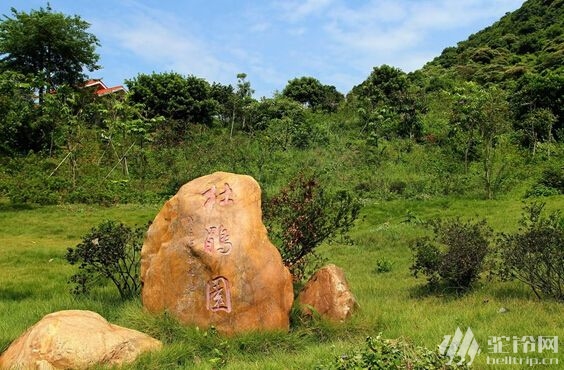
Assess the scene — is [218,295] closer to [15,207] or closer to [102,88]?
[15,207]

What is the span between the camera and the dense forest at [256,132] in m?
20.3

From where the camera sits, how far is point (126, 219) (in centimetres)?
1703

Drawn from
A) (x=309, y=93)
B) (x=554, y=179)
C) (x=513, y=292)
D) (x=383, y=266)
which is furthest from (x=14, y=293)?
(x=309, y=93)

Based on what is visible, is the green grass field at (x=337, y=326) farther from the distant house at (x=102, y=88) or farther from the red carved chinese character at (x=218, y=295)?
the distant house at (x=102, y=88)

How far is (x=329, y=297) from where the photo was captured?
6660mm

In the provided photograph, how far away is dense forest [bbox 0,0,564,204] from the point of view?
66.5 feet

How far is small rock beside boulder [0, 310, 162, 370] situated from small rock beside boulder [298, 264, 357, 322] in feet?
7.24

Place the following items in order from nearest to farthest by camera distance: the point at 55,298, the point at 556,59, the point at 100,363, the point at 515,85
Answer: the point at 100,363
the point at 55,298
the point at 515,85
the point at 556,59

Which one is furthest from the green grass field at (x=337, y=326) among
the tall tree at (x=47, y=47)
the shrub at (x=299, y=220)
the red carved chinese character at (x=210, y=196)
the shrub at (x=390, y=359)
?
the tall tree at (x=47, y=47)

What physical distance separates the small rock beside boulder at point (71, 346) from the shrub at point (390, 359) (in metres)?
2.12

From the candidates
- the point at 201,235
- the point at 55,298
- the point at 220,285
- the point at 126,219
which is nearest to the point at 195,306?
the point at 220,285

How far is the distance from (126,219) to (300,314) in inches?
460

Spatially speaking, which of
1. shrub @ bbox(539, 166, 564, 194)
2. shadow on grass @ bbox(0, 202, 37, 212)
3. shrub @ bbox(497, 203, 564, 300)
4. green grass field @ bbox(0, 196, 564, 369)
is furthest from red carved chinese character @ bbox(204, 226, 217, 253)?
shrub @ bbox(539, 166, 564, 194)

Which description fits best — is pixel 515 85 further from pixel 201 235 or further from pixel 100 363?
pixel 100 363
